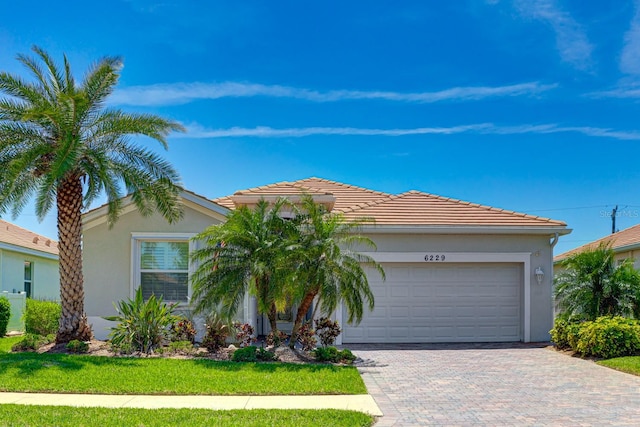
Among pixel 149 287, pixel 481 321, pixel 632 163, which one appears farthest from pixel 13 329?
pixel 632 163

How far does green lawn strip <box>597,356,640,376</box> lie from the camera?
39.9ft

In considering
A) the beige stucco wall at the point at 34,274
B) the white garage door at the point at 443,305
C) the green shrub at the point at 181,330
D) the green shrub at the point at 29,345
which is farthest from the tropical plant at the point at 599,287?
the beige stucco wall at the point at 34,274

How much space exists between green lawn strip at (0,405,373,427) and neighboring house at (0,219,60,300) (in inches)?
586

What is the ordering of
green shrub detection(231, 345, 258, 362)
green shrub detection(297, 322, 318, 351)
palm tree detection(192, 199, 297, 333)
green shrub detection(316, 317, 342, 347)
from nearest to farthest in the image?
green shrub detection(231, 345, 258, 362), palm tree detection(192, 199, 297, 333), green shrub detection(297, 322, 318, 351), green shrub detection(316, 317, 342, 347)

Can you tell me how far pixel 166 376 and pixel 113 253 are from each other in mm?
6158

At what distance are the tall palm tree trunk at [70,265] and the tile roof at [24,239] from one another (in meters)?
8.63

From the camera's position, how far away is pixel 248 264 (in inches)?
519

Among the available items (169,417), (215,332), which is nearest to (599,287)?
(215,332)

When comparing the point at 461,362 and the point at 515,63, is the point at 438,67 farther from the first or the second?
the point at 461,362

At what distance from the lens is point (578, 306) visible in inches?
614

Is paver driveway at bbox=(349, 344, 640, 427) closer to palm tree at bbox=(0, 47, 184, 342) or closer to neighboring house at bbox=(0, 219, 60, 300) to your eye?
palm tree at bbox=(0, 47, 184, 342)

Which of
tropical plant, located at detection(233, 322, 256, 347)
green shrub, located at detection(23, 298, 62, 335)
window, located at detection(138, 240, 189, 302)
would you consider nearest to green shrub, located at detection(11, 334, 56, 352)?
window, located at detection(138, 240, 189, 302)

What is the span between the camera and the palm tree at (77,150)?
13.3 metres

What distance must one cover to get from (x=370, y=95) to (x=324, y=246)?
6468 mm
